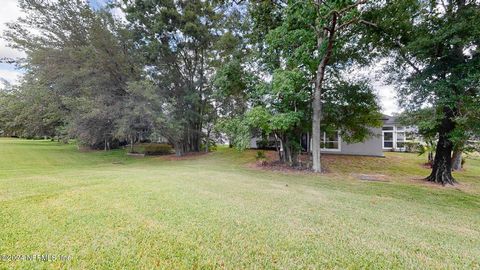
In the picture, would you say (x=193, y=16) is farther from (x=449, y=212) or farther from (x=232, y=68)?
(x=449, y=212)

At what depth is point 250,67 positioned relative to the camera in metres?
11.8

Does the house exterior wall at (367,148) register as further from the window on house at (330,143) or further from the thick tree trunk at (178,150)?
the thick tree trunk at (178,150)

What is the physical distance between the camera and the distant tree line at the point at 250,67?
24.1 feet

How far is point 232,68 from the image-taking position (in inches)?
443

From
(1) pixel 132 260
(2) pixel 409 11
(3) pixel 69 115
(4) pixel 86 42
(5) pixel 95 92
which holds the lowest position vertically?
(1) pixel 132 260

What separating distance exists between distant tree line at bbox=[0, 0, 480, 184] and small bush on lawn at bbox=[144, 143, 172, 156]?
2687 millimetres

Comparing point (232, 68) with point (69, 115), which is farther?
point (69, 115)

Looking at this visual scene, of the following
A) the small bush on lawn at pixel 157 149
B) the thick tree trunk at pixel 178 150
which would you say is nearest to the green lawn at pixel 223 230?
the thick tree trunk at pixel 178 150

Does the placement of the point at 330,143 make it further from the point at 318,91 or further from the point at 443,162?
the point at 443,162

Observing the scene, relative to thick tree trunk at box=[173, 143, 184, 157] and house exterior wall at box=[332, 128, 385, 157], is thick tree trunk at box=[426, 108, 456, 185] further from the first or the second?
thick tree trunk at box=[173, 143, 184, 157]

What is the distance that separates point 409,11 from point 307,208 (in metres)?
8.38

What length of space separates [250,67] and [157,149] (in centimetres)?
1250

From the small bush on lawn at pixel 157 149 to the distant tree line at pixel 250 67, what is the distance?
2687mm

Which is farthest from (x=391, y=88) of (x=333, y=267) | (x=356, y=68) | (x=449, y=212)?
(x=333, y=267)
